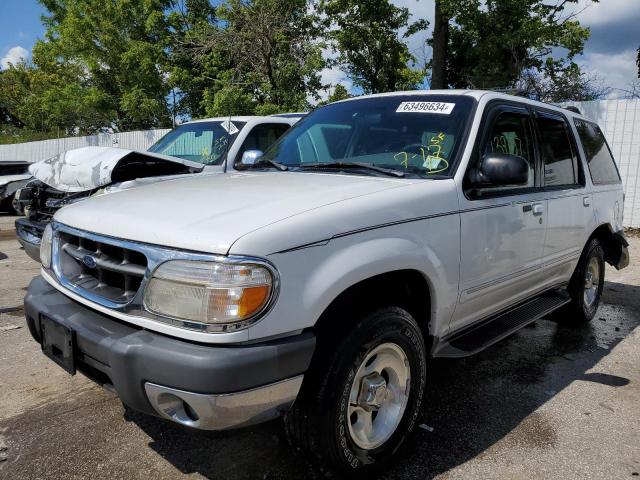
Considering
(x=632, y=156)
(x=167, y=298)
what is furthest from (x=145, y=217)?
(x=632, y=156)

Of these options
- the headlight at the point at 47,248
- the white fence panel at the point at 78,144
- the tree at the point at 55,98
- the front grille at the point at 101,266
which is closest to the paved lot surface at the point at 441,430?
the front grille at the point at 101,266

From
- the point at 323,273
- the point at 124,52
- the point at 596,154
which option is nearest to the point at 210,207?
the point at 323,273

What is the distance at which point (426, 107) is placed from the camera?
10.7ft

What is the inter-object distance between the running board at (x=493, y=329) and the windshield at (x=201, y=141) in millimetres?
3777

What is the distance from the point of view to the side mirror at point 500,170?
2.80 metres

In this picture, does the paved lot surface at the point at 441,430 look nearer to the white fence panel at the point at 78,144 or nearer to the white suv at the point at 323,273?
the white suv at the point at 323,273

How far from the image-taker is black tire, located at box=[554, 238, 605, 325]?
15.0 ft

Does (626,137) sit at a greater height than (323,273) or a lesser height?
greater

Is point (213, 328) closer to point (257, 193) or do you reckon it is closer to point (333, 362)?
point (333, 362)

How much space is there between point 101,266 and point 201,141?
4.51m

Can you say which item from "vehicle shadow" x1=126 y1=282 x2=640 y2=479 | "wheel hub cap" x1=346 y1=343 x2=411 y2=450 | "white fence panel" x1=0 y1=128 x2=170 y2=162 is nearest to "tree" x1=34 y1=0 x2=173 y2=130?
"white fence panel" x1=0 y1=128 x2=170 y2=162

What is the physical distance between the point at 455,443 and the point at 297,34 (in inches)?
664

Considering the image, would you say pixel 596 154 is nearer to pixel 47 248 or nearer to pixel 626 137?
pixel 47 248

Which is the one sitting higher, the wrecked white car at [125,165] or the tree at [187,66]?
the tree at [187,66]
